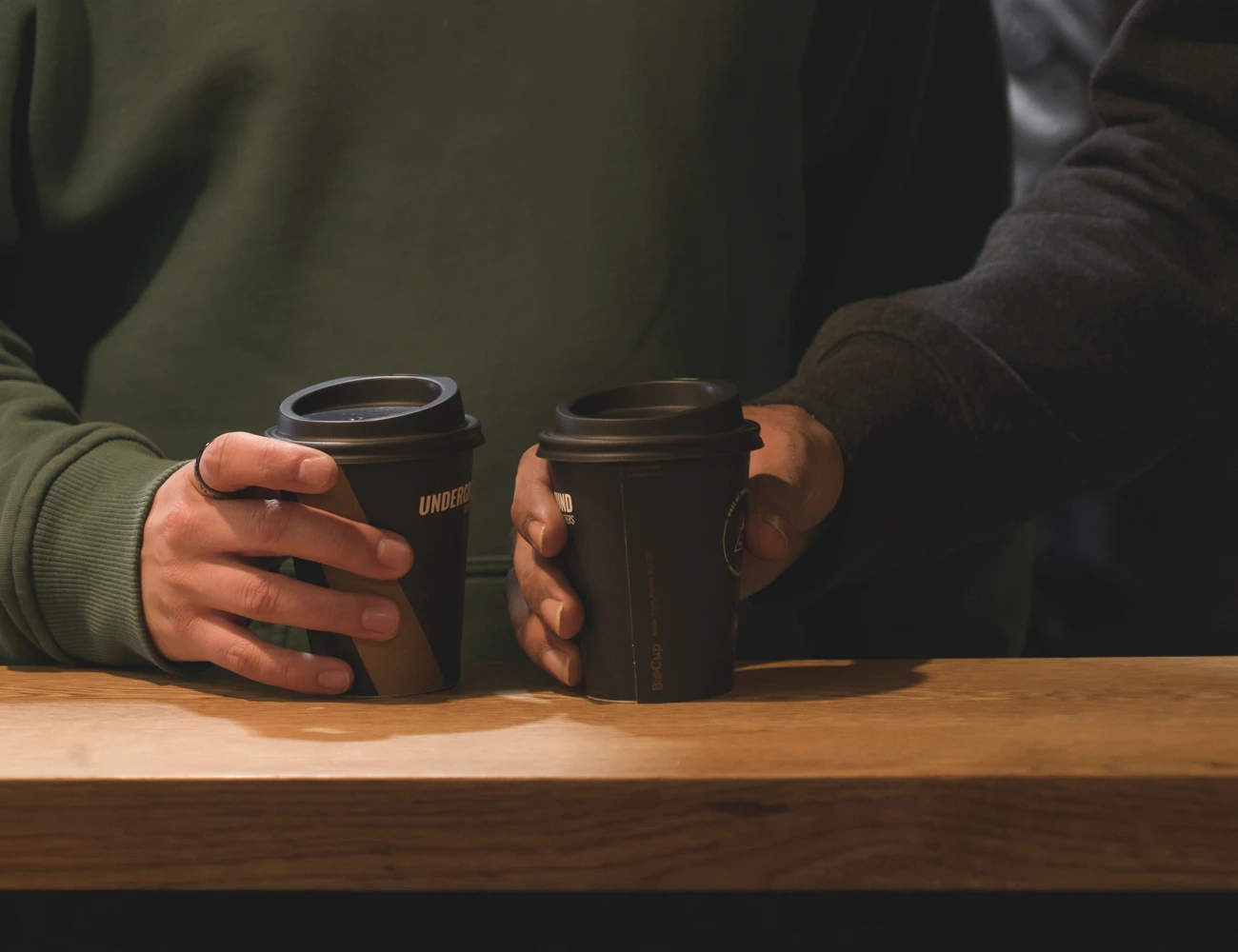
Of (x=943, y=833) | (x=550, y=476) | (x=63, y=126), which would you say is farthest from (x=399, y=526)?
(x=63, y=126)

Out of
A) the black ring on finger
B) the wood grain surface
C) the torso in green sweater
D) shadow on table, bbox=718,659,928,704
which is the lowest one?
shadow on table, bbox=718,659,928,704

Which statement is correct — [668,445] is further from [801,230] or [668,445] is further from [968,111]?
[968,111]

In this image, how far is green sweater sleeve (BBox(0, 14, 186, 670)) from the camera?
887 mm

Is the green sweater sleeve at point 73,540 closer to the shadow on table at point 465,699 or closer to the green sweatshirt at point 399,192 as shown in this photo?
the shadow on table at point 465,699

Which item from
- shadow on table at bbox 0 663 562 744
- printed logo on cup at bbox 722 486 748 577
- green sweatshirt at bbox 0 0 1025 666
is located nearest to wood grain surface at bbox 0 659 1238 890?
shadow on table at bbox 0 663 562 744

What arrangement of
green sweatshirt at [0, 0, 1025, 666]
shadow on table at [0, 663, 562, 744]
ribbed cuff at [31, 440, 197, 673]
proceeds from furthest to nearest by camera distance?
1. green sweatshirt at [0, 0, 1025, 666]
2. ribbed cuff at [31, 440, 197, 673]
3. shadow on table at [0, 663, 562, 744]

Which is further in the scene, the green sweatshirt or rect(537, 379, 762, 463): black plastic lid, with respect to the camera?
the green sweatshirt

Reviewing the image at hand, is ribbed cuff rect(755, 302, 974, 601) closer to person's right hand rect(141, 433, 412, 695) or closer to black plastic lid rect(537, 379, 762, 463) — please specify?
black plastic lid rect(537, 379, 762, 463)

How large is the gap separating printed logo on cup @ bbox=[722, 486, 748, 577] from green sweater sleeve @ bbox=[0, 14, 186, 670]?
44cm

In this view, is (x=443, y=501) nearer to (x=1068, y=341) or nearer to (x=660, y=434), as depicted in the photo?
(x=660, y=434)

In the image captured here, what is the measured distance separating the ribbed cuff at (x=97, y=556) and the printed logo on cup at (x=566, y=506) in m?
0.31

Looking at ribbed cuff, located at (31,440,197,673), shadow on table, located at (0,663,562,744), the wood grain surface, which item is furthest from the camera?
ribbed cuff, located at (31,440,197,673)

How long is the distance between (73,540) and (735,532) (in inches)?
20.2

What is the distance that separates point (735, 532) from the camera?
0.83m
